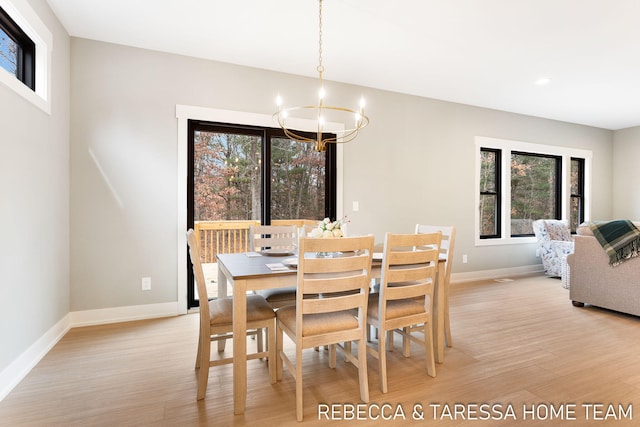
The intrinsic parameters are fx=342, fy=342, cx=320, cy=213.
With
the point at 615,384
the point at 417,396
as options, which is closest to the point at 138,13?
the point at 417,396

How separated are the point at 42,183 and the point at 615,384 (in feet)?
13.8

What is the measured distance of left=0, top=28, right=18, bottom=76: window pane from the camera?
2.26 meters

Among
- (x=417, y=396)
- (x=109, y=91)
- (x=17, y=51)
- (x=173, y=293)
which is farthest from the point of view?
(x=173, y=293)

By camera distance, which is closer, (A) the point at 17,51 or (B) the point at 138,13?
(A) the point at 17,51

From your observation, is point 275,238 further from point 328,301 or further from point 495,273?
point 495,273

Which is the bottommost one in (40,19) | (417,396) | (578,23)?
(417,396)

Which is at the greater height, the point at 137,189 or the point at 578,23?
the point at 578,23

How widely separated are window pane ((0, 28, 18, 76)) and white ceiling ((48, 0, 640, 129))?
0.58 meters

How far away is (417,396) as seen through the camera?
204cm

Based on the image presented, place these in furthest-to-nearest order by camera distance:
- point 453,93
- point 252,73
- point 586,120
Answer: point 586,120 → point 453,93 → point 252,73

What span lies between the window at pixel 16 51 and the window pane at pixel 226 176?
1.43 m

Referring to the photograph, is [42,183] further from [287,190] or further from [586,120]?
[586,120]

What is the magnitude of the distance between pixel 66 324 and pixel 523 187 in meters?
6.61

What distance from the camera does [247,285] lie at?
76.7 inches
